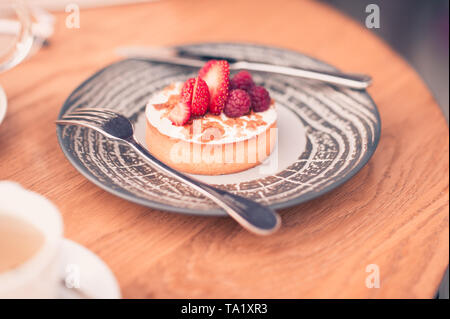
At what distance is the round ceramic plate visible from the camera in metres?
0.87

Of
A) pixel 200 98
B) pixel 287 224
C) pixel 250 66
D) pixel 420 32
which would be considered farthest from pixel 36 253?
pixel 420 32

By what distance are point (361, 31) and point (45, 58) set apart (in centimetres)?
107

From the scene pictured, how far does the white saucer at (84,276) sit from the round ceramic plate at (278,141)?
137 mm

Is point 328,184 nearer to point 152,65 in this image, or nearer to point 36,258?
point 36,258

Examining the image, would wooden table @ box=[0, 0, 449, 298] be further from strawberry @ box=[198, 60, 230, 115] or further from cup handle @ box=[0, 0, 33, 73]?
strawberry @ box=[198, 60, 230, 115]

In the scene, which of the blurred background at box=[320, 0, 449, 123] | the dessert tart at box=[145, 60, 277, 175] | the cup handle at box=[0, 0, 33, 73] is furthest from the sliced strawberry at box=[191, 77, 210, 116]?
the blurred background at box=[320, 0, 449, 123]

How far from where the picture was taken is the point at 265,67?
1309 mm

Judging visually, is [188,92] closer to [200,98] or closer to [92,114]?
[200,98]

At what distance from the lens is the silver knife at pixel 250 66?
1215 mm

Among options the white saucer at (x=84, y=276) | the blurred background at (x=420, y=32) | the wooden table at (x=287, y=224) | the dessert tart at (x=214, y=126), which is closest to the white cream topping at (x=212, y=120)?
the dessert tart at (x=214, y=126)

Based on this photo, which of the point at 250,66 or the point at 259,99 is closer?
the point at 259,99

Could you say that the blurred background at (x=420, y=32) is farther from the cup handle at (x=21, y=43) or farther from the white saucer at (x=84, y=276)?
the white saucer at (x=84, y=276)

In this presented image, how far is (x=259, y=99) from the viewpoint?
3.65 ft

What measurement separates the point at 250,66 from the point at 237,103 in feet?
0.95
